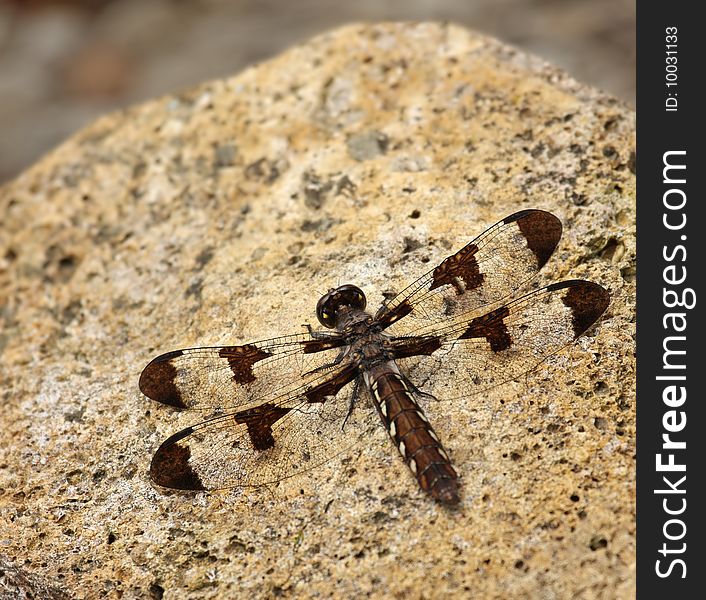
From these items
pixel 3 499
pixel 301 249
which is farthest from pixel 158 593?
pixel 301 249

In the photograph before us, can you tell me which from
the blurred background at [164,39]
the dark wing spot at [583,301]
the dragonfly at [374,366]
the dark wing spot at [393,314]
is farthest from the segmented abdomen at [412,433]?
the blurred background at [164,39]

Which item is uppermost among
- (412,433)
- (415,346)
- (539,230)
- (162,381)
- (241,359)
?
(539,230)

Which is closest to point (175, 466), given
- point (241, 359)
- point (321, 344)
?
point (241, 359)

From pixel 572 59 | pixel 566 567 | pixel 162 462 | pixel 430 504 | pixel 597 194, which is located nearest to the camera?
pixel 566 567

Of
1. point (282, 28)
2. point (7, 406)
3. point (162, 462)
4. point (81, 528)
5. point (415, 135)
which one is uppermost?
point (282, 28)

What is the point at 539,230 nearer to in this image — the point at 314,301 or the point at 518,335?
the point at 518,335

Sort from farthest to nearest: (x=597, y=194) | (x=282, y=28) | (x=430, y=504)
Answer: (x=282, y=28) < (x=597, y=194) < (x=430, y=504)
